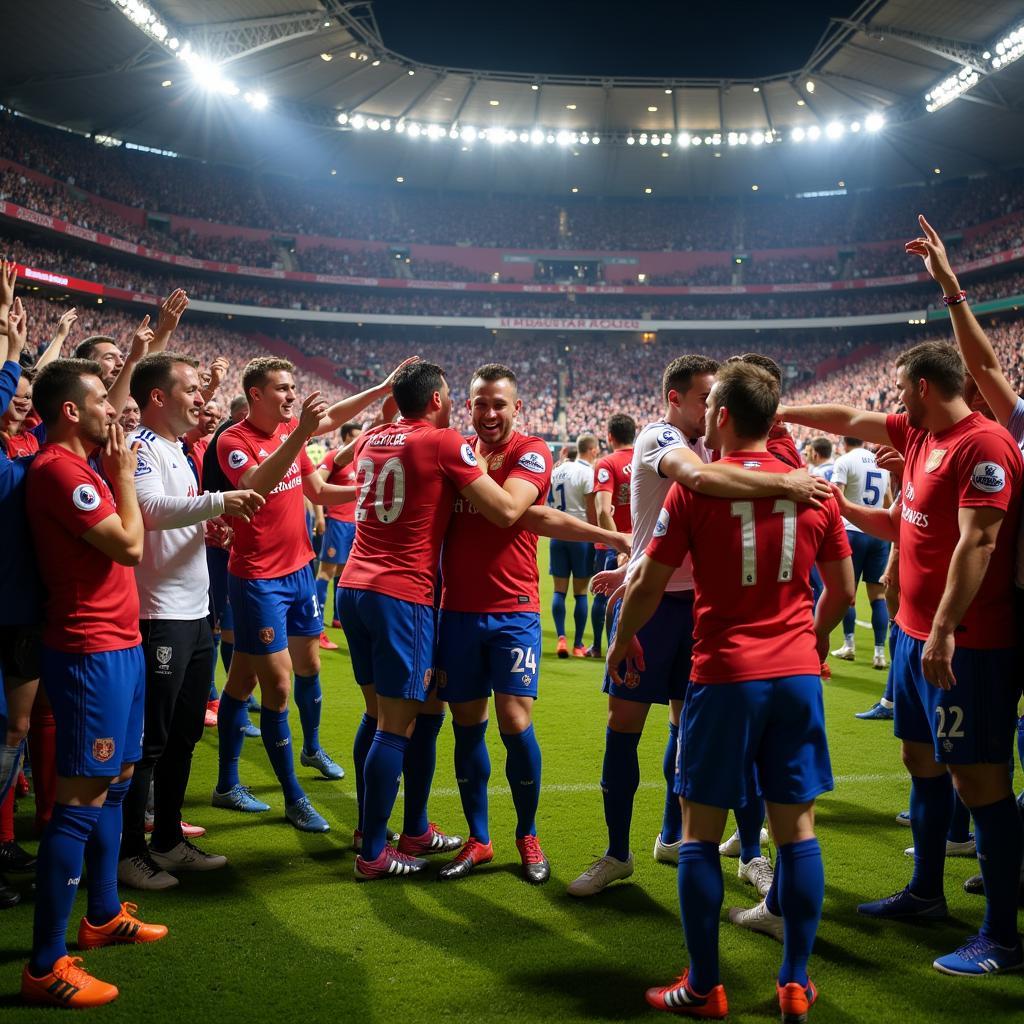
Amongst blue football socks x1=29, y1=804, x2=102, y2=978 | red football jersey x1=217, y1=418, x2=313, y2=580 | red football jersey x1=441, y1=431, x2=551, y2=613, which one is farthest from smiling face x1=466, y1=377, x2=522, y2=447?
blue football socks x1=29, y1=804, x2=102, y2=978

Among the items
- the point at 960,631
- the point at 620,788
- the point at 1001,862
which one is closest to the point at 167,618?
the point at 620,788

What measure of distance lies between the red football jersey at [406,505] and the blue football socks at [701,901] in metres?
1.82

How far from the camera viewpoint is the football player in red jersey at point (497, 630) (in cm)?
429

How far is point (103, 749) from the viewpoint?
3.26m

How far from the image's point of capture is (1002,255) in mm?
36719

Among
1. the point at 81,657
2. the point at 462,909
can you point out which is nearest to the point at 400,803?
the point at 462,909

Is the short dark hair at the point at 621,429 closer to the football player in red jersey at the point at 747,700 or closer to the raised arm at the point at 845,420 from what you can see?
the raised arm at the point at 845,420

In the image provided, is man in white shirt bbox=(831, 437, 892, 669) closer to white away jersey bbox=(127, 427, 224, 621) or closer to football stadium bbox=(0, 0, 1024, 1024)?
football stadium bbox=(0, 0, 1024, 1024)

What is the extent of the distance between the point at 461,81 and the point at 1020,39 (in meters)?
20.0

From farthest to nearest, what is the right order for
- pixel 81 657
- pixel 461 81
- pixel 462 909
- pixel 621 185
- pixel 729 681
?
pixel 621 185
pixel 461 81
pixel 462 909
pixel 81 657
pixel 729 681

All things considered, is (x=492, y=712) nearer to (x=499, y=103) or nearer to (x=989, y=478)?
(x=989, y=478)

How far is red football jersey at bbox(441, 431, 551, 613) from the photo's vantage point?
4.32 metres

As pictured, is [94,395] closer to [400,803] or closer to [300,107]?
[400,803]

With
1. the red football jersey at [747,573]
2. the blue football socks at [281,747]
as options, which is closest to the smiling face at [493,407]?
the red football jersey at [747,573]
